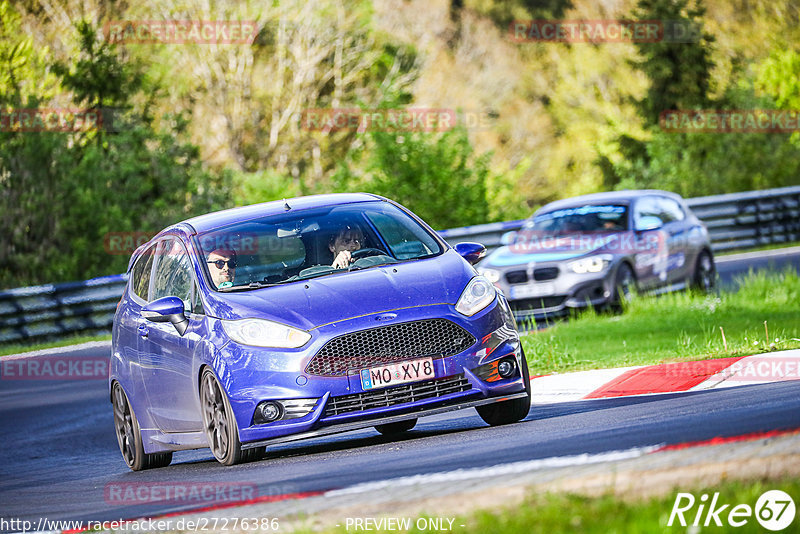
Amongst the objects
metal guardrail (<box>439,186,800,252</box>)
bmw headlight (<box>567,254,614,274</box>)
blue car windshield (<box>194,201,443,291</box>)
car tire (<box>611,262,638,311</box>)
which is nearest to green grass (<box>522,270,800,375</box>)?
car tire (<box>611,262,638,311</box>)

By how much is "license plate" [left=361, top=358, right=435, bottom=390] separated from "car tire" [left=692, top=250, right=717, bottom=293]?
1162 centimetres

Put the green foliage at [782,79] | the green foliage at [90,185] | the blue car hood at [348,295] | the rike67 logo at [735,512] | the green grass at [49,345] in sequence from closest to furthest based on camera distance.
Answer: the rike67 logo at [735,512] → the blue car hood at [348,295] → the green grass at [49,345] → the green foliage at [90,185] → the green foliage at [782,79]

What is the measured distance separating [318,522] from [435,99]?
51.4 meters

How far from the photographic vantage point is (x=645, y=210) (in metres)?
19.8

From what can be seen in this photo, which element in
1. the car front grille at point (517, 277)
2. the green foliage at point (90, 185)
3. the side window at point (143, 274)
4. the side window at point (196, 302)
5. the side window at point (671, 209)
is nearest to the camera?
the side window at point (196, 302)

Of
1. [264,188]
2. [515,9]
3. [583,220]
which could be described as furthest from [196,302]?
[515,9]

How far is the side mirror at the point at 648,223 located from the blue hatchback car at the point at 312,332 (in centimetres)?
928

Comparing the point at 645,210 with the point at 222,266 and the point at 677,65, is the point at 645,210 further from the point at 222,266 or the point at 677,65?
the point at 677,65

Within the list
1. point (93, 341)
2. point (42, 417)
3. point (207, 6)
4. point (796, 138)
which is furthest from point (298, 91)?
point (42, 417)

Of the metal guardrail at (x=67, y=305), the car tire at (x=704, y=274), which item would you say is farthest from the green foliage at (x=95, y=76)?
the car tire at (x=704, y=274)

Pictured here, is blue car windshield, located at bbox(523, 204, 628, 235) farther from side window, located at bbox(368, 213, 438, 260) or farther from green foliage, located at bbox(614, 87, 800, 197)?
green foliage, located at bbox(614, 87, 800, 197)

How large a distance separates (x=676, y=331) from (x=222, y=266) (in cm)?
631

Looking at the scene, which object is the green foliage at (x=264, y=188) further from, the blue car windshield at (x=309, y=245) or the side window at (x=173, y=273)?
the blue car windshield at (x=309, y=245)

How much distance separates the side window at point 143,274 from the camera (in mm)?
10906
